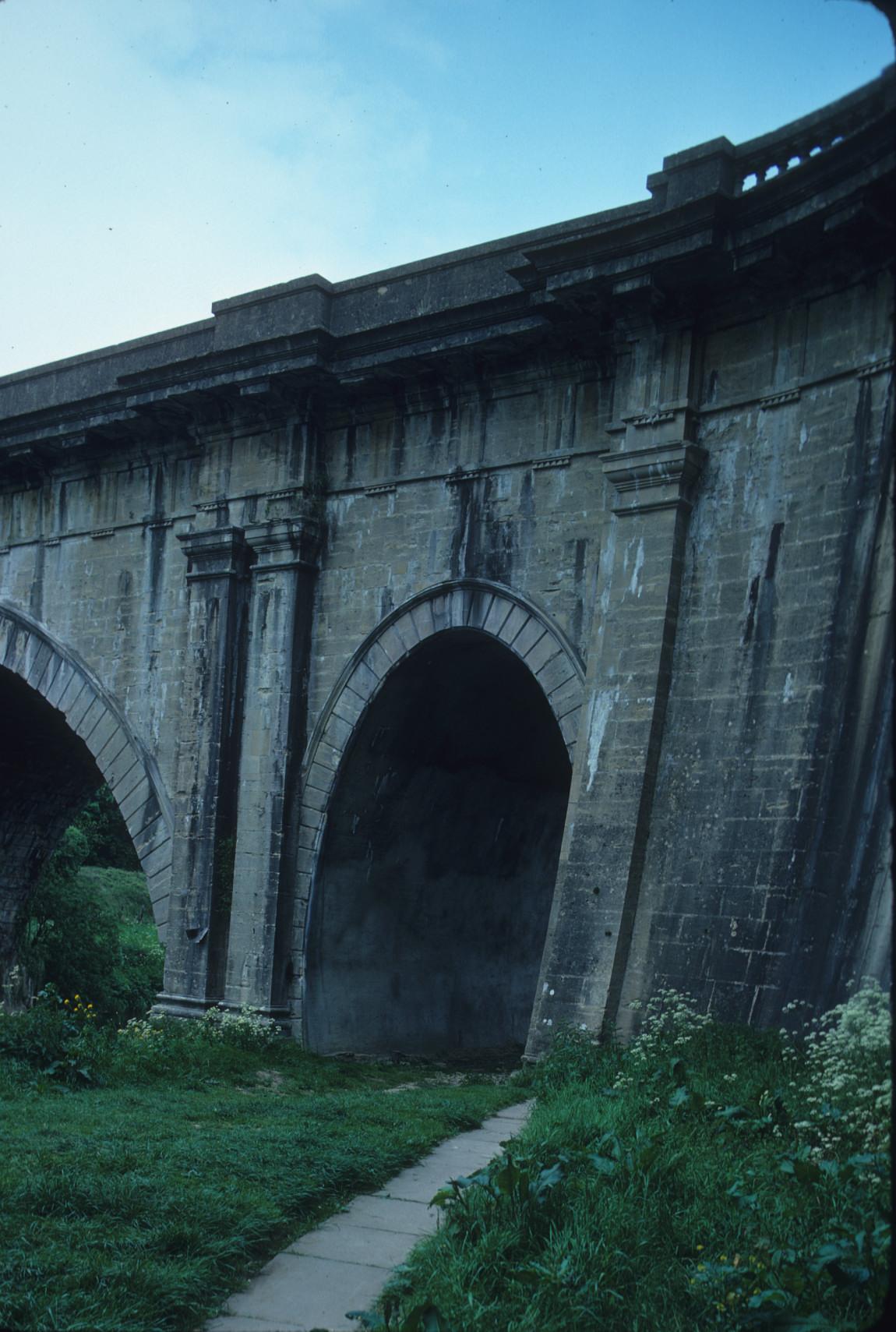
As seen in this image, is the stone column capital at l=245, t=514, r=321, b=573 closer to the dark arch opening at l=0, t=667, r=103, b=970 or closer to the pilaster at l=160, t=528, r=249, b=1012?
the pilaster at l=160, t=528, r=249, b=1012

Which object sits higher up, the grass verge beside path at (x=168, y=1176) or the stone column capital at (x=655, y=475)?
the stone column capital at (x=655, y=475)

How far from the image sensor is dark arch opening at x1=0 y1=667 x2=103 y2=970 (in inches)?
589

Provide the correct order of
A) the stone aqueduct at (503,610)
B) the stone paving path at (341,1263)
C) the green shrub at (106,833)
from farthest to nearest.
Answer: the green shrub at (106,833)
the stone aqueduct at (503,610)
the stone paving path at (341,1263)

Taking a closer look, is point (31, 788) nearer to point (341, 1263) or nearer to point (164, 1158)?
point (164, 1158)

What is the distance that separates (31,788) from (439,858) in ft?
20.9

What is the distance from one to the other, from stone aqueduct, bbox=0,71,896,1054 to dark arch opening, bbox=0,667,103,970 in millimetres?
116

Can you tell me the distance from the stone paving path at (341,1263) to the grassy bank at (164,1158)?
0.08 m

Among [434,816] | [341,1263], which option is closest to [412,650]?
[434,816]

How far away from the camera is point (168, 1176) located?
516 centimetres

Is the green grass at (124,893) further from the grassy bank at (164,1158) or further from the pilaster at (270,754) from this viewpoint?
the grassy bank at (164,1158)

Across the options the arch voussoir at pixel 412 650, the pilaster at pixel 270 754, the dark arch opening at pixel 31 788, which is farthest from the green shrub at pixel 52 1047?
the dark arch opening at pixel 31 788

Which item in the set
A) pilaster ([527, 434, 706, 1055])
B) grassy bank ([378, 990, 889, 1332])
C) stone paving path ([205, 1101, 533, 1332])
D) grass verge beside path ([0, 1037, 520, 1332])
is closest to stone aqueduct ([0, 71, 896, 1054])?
pilaster ([527, 434, 706, 1055])

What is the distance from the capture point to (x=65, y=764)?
52.2ft

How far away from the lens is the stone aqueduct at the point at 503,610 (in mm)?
7590
